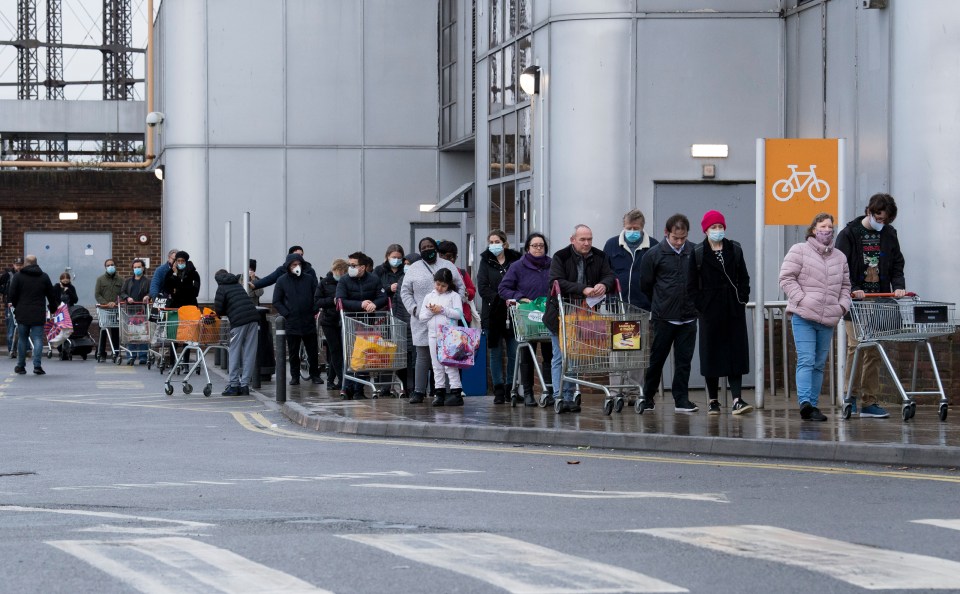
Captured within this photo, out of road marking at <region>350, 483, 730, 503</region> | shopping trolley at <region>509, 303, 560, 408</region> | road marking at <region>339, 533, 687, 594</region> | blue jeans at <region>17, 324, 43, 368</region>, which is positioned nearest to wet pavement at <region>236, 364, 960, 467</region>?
shopping trolley at <region>509, 303, 560, 408</region>

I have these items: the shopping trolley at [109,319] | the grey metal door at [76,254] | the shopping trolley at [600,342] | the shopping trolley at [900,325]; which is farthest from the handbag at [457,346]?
the grey metal door at [76,254]

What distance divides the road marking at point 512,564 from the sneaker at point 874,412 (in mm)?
7350

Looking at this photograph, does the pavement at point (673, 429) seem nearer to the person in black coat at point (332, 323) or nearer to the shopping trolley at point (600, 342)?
the shopping trolley at point (600, 342)

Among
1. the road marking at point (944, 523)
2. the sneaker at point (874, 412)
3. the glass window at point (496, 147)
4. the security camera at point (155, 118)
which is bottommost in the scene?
the road marking at point (944, 523)

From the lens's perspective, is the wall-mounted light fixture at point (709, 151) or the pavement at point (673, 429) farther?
the wall-mounted light fixture at point (709, 151)

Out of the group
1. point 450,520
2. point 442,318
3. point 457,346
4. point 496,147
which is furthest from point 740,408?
point 496,147

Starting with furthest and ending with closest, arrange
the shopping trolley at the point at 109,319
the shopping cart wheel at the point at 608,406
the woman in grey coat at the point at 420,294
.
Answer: the shopping trolley at the point at 109,319, the woman in grey coat at the point at 420,294, the shopping cart wheel at the point at 608,406

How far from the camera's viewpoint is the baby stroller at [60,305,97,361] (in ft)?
106

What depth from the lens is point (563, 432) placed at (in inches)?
536

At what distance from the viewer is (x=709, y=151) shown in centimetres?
1988

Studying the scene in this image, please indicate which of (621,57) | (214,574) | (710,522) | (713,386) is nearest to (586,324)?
(713,386)

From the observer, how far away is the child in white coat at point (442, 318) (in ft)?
55.7

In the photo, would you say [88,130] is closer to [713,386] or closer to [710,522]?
[713,386]

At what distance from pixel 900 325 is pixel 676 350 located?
2189 millimetres
